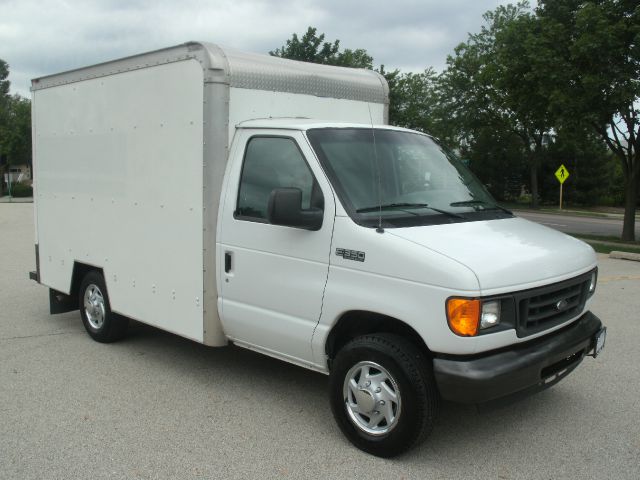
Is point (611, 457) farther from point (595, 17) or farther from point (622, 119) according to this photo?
point (622, 119)

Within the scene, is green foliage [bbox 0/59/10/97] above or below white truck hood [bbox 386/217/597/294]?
above

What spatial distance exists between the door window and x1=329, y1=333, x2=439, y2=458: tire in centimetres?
108

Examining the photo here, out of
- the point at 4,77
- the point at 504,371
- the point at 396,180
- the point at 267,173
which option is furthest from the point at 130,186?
the point at 4,77

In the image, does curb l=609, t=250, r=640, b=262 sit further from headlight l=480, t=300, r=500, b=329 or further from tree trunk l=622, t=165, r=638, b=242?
headlight l=480, t=300, r=500, b=329

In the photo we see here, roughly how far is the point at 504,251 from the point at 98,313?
4450 mm

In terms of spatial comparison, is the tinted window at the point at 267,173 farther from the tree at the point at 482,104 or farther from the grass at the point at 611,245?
the tree at the point at 482,104

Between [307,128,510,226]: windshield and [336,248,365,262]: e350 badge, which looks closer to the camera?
[336,248,365,262]: e350 badge

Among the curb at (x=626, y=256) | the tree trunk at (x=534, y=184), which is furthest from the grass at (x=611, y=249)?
the tree trunk at (x=534, y=184)

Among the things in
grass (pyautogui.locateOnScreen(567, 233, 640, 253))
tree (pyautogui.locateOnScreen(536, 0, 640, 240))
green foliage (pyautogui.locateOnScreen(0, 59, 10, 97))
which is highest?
green foliage (pyautogui.locateOnScreen(0, 59, 10, 97))

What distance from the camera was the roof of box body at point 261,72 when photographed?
4992mm

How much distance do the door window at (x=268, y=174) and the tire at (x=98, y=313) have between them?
7.74 ft

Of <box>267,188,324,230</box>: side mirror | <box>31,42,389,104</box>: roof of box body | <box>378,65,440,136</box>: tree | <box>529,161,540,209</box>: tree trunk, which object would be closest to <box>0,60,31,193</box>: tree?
<box>378,65,440,136</box>: tree

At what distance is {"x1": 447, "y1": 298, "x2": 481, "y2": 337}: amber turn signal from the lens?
3625mm

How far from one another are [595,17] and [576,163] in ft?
104
